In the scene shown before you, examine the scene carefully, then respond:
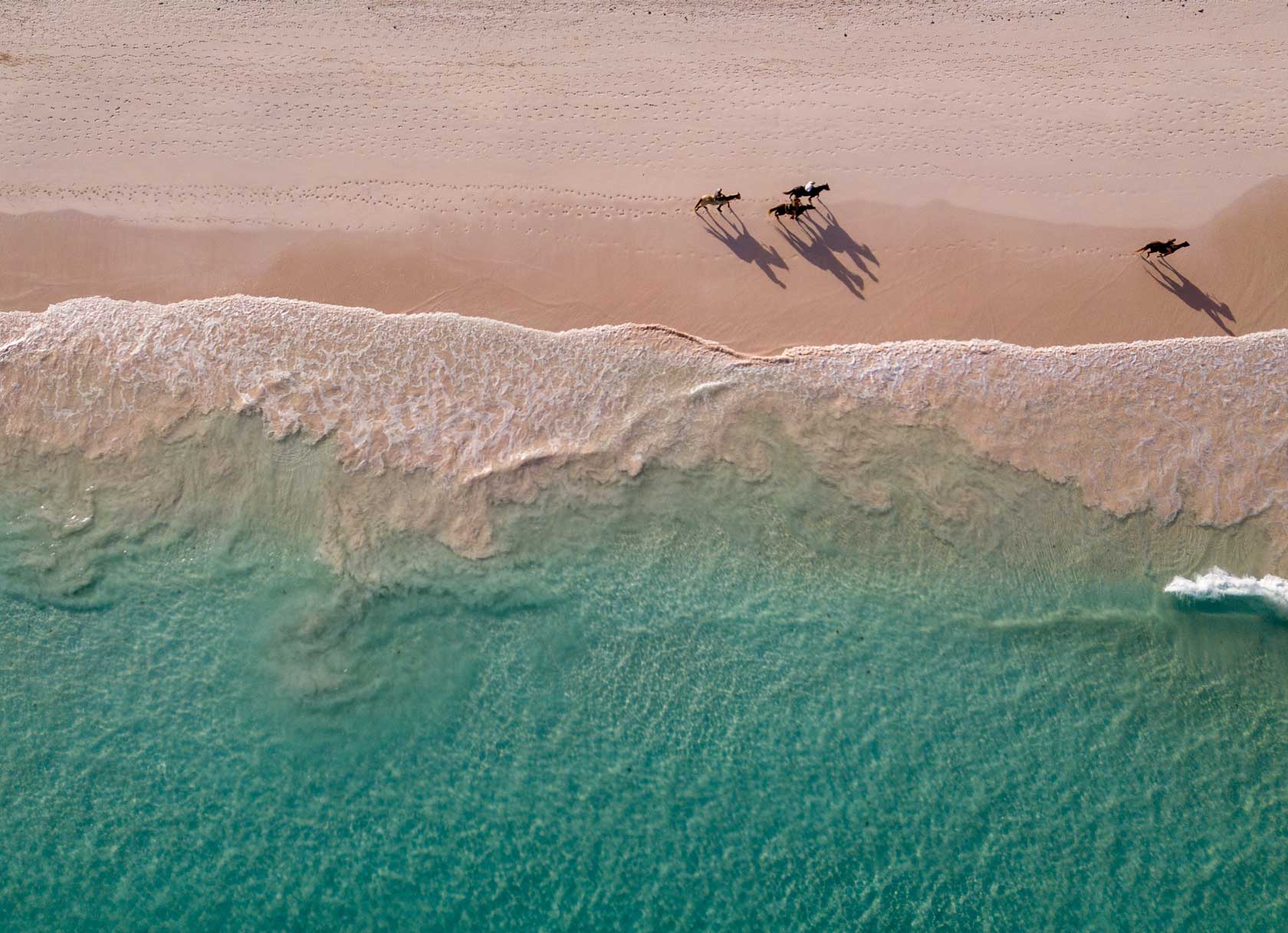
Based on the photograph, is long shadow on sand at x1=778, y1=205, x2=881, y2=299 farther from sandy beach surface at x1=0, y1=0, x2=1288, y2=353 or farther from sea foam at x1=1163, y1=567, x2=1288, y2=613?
sea foam at x1=1163, y1=567, x2=1288, y2=613

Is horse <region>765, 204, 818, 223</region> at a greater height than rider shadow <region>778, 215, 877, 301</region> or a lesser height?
greater

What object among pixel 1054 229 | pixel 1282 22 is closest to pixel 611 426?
pixel 1054 229

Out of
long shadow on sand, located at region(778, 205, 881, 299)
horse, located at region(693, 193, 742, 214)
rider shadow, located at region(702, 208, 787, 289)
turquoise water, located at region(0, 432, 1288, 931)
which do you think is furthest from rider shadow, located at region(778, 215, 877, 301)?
turquoise water, located at region(0, 432, 1288, 931)

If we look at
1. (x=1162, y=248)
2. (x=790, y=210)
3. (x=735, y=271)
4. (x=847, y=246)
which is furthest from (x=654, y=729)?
(x=1162, y=248)

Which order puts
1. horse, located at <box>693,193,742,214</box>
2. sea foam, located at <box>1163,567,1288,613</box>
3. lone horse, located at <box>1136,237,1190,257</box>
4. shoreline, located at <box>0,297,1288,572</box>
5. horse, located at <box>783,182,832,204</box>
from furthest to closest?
horse, located at <box>693,193,742,214</box>, horse, located at <box>783,182,832,204</box>, lone horse, located at <box>1136,237,1190,257</box>, shoreline, located at <box>0,297,1288,572</box>, sea foam, located at <box>1163,567,1288,613</box>

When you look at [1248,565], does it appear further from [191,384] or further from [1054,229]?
[191,384]

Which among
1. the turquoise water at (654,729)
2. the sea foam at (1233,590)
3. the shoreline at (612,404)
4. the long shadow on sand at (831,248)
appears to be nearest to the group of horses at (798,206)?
the long shadow on sand at (831,248)

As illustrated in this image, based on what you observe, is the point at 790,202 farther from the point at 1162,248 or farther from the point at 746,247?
the point at 1162,248

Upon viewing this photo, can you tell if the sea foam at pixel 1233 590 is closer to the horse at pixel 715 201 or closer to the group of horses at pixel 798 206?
the group of horses at pixel 798 206
